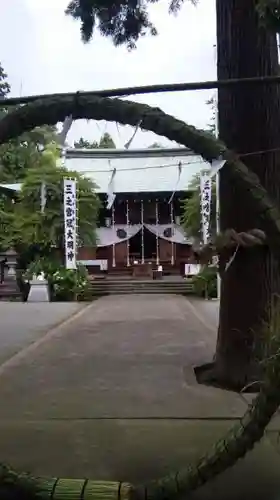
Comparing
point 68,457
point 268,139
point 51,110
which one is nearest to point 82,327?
point 268,139

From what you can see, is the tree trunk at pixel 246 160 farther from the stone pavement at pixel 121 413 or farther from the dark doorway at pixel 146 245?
the dark doorway at pixel 146 245

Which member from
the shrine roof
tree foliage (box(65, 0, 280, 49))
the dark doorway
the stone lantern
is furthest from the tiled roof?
tree foliage (box(65, 0, 280, 49))

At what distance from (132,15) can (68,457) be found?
599cm

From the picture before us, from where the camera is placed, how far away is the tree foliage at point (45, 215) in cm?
2289

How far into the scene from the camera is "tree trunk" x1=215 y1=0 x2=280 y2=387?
258 inches

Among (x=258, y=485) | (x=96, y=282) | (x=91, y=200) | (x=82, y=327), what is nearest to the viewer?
(x=258, y=485)

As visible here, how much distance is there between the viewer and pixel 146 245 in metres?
31.3

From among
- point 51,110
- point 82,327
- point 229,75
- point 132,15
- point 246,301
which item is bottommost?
point 82,327

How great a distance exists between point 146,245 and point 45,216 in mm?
9220

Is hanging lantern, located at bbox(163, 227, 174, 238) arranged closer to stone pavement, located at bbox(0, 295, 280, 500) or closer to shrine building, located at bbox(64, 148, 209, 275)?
shrine building, located at bbox(64, 148, 209, 275)

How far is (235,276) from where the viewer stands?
6703 millimetres

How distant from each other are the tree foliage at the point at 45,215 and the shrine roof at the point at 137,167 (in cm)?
549

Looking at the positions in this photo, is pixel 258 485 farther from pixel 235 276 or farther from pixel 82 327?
pixel 82 327

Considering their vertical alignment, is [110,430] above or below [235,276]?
below
